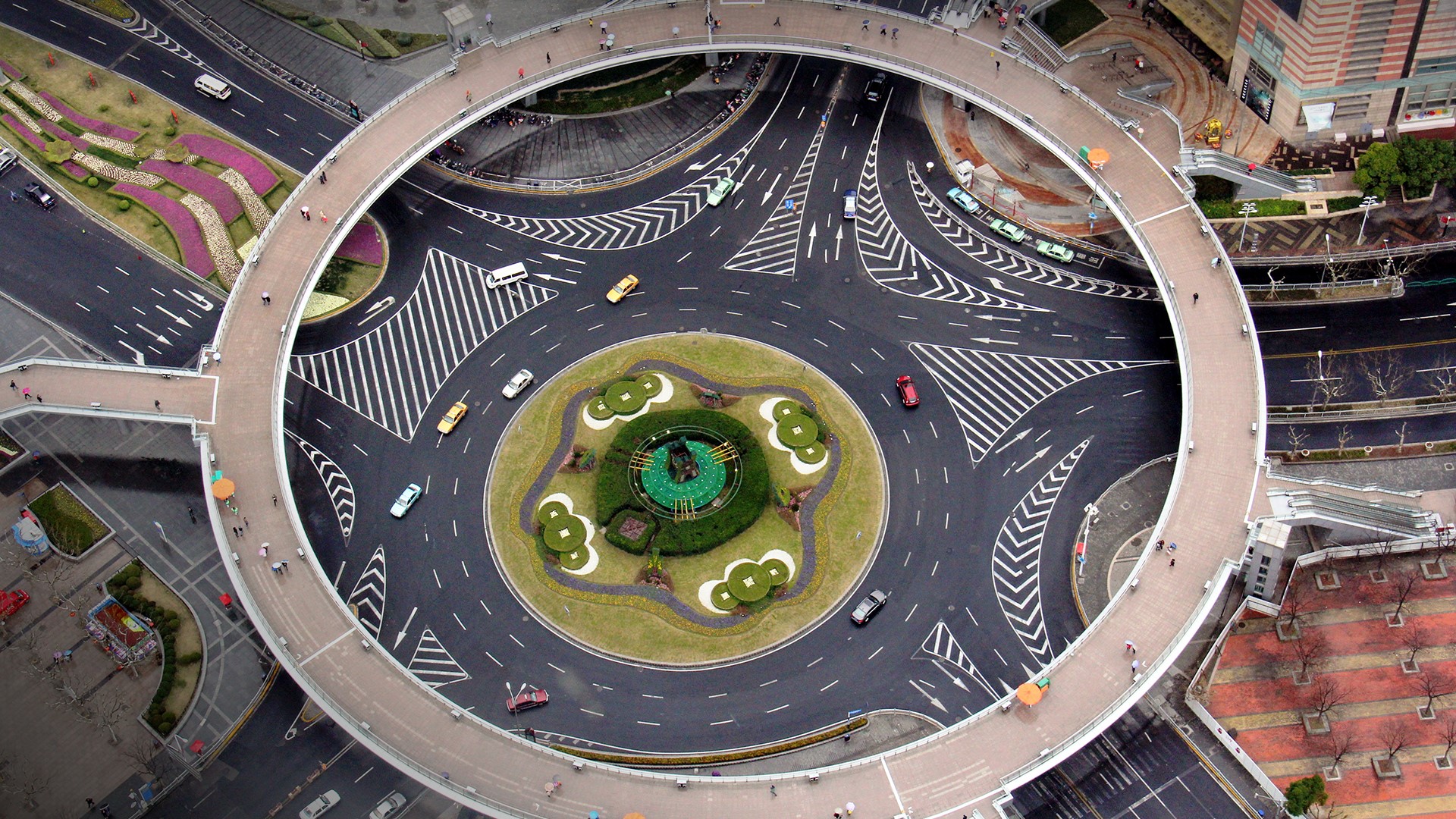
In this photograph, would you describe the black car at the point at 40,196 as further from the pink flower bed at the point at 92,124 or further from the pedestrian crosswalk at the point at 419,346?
the pedestrian crosswalk at the point at 419,346

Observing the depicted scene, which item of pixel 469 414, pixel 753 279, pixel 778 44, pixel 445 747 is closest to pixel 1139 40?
pixel 778 44

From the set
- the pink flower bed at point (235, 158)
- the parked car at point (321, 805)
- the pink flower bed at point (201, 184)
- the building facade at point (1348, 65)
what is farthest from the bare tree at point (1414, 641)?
the pink flower bed at point (201, 184)

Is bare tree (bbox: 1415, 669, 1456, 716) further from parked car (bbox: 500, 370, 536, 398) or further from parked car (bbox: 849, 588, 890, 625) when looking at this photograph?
parked car (bbox: 500, 370, 536, 398)

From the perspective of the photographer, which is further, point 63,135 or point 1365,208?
point 63,135

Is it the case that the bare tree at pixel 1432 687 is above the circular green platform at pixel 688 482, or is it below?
below

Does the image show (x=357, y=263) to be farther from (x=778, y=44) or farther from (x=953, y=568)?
(x=953, y=568)

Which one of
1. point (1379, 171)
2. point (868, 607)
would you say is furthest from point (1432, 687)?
point (1379, 171)

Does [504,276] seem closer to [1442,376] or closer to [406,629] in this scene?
[406,629]
